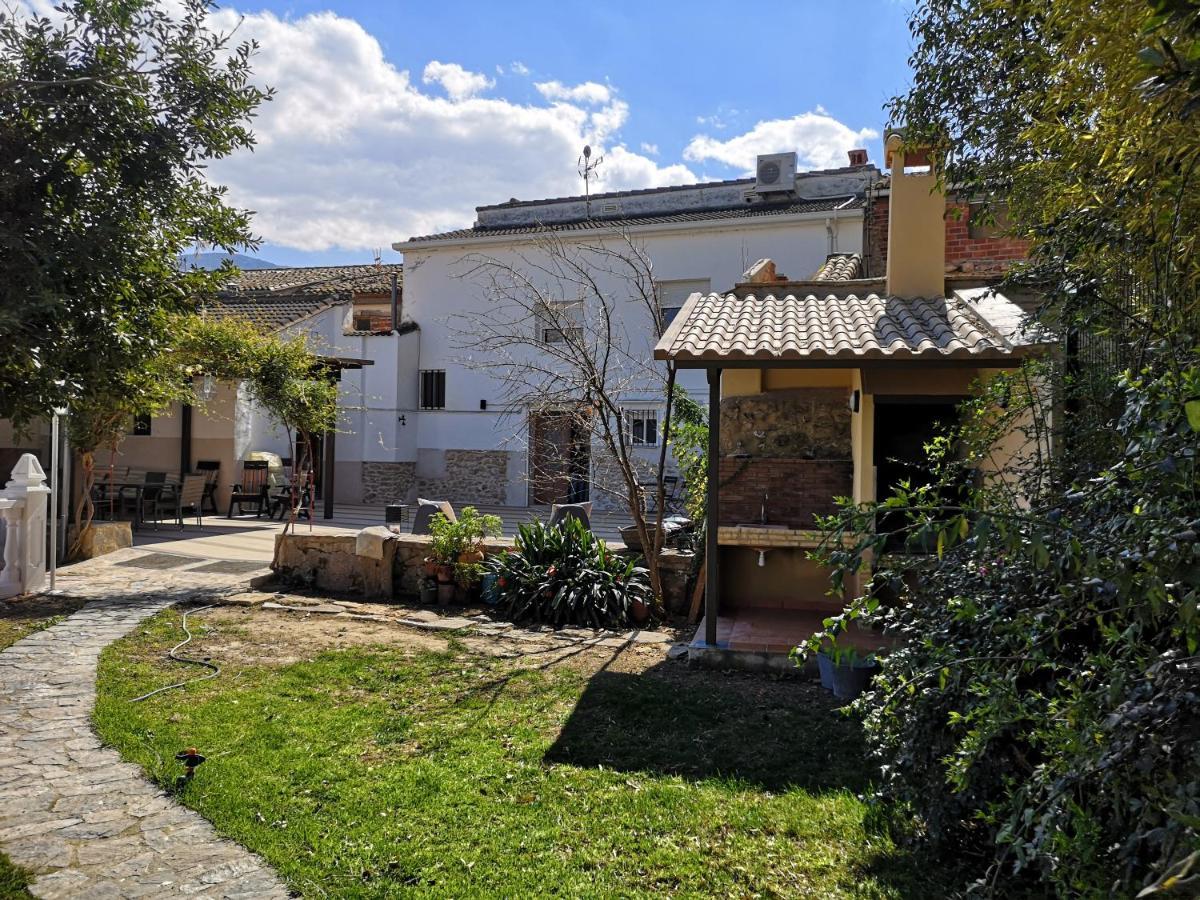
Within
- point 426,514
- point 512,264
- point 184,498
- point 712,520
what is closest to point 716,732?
point 712,520

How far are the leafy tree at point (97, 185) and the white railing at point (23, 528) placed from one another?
17.9 ft

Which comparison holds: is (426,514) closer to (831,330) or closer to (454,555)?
(454,555)

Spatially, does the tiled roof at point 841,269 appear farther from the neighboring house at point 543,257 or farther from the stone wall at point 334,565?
the stone wall at point 334,565

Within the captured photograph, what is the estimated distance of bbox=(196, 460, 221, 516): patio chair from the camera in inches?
698

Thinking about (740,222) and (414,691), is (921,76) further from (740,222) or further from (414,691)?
(740,222)

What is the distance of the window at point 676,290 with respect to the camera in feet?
67.4

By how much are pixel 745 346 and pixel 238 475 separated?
15.6m

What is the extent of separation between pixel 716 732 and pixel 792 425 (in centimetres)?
441

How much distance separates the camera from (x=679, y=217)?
20.9 metres

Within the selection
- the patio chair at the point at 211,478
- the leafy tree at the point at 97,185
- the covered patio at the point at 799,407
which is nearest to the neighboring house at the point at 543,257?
the patio chair at the point at 211,478

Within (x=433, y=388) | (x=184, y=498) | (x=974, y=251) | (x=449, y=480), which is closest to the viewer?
(x=974, y=251)

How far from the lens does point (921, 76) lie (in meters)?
5.41

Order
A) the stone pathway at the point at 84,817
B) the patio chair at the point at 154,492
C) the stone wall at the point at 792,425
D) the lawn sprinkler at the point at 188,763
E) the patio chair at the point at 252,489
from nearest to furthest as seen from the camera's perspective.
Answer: the stone pathway at the point at 84,817
the lawn sprinkler at the point at 188,763
the stone wall at the point at 792,425
the patio chair at the point at 154,492
the patio chair at the point at 252,489

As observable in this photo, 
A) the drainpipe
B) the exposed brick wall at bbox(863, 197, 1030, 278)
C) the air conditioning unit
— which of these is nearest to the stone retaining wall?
the exposed brick wall at bbox(863, 197, 1030, 278)
